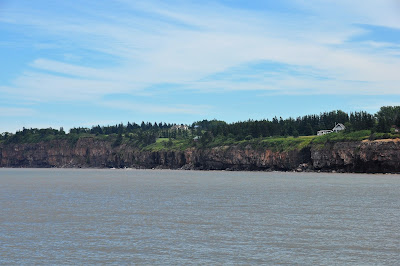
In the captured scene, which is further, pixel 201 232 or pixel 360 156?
pixel 360 156

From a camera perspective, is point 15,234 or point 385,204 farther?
point 385,204

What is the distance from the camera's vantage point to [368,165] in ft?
511

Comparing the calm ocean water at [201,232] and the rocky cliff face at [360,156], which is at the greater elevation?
the rocky cliff face at [360,156]

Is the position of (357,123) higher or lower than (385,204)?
higher

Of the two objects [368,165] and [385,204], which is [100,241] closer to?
[385,204]

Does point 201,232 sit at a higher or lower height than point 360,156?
lower

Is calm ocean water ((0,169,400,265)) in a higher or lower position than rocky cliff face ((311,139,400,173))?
lower

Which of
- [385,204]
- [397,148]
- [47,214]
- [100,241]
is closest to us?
[100,241]

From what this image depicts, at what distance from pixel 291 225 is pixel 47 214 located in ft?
76.3

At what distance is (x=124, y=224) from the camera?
136 feet

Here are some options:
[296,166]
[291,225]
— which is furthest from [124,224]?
[296,166]

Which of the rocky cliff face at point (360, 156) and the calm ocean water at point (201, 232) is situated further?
the rocky cliff face at point (360, 156)

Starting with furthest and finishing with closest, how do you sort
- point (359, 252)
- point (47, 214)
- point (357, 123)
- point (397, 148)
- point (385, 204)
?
point (357, 123) → point (397, 148) → point (385, 204) → point (47, 214) → point (359, 252)

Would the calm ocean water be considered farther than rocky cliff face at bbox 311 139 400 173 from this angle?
No
